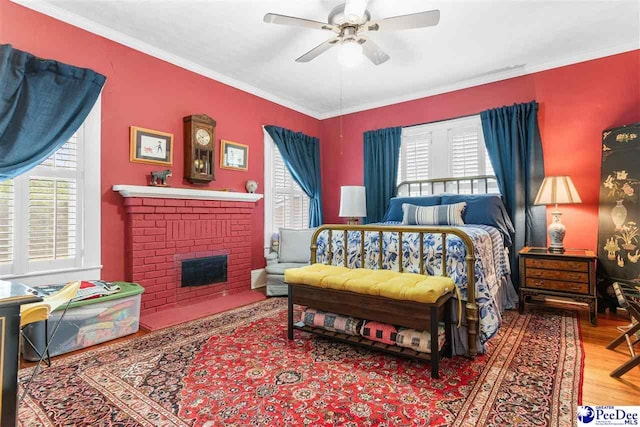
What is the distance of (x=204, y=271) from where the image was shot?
366 cm

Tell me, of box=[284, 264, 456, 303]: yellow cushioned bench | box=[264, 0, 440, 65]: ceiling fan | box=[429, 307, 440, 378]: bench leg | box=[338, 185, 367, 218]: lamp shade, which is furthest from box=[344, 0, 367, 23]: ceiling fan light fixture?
box=[338, 185, 367, 218]: lamp shade

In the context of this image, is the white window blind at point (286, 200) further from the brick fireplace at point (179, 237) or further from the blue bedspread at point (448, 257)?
the blue bedspread at point (448, 257)

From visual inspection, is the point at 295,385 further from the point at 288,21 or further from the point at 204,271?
the point at 288,21

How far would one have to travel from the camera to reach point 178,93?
3529mm

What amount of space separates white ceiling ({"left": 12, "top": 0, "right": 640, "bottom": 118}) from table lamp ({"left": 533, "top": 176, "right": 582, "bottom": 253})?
1.40 m

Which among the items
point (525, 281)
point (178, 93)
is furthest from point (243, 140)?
point (525, 281)

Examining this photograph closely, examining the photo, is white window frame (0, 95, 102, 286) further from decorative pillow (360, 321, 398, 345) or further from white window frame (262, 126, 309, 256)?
decorative pillow (360, 321, 398, 345)

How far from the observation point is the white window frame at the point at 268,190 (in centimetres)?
455

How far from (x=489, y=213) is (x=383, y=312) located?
2.05 m

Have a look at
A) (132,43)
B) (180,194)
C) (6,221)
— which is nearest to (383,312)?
(180,194)

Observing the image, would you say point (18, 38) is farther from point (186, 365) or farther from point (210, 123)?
point (186, 365)

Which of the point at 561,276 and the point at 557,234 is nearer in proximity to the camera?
the point at 561,276

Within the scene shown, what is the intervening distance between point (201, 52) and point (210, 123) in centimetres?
73

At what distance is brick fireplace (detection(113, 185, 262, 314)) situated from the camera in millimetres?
3109
